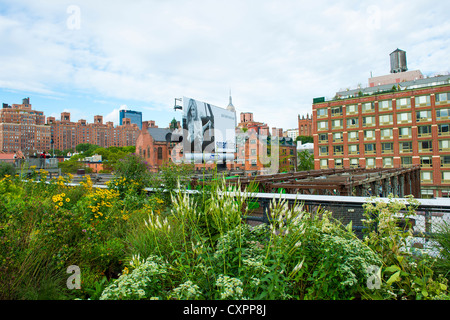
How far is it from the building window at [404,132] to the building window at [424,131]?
1664mm

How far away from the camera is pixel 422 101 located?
55156 mm

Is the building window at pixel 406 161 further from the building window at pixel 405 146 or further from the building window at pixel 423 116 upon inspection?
the building window at pixel 423 116

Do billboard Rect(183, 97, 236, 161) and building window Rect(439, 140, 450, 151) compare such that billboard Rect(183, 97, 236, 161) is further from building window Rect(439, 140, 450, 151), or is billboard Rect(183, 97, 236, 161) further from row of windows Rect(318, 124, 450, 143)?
building window Rect(439, 140, 450, 151)

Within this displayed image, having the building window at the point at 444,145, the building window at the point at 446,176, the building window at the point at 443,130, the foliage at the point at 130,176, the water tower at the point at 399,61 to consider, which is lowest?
the building window at the point at 446,176

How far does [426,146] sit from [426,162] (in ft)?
10.3

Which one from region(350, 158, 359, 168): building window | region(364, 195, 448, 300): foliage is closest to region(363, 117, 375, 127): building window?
region(350, 158, 359, 168): building window

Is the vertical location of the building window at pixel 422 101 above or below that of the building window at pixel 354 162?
above

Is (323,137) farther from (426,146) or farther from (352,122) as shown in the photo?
(426,146)

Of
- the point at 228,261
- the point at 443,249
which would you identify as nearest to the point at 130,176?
the point at 228,261

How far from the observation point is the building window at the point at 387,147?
58162mm

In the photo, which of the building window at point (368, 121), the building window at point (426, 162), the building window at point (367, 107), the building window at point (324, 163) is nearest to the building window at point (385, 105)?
the building window at point (367, 107)

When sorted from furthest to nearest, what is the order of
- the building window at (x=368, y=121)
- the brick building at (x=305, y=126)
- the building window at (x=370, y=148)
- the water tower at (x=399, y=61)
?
the brick building at (x=305, y=126), the water tower at (x=399, y=61), the building window at (x=368, y=121), the building window at (x=370, y=148)

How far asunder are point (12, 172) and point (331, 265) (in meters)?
16.2
